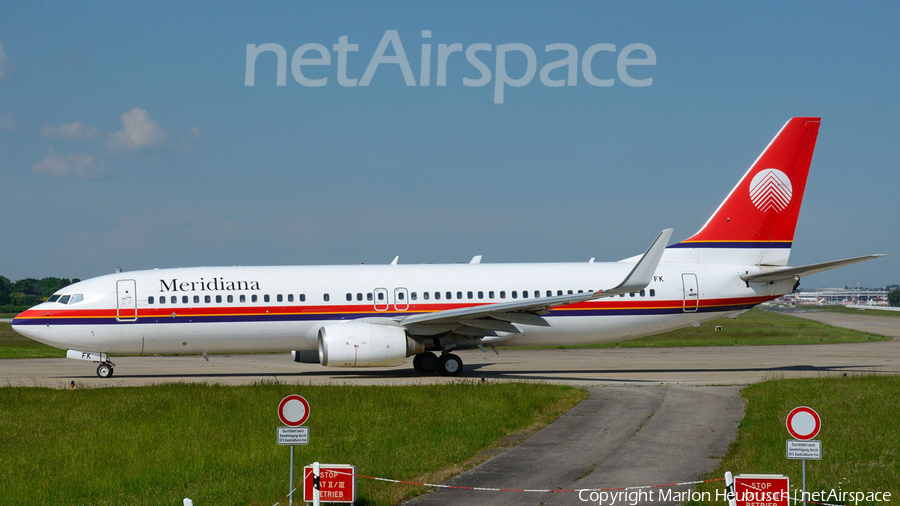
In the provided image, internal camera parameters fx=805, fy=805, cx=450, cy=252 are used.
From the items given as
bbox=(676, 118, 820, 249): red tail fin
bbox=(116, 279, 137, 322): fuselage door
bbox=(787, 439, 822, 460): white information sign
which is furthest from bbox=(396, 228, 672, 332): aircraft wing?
bbox=(787, 439, 822, 460): white information sign

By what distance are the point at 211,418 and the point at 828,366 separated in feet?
71.7

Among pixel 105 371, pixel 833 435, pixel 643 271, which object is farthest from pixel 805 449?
pixel 105 371

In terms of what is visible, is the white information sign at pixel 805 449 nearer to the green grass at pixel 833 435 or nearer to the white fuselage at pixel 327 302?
the green grass at pixel 833 435

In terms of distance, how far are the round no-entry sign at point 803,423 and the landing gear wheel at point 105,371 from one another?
2315cm

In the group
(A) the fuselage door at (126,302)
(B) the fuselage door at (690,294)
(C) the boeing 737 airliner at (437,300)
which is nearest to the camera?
(C) the boeing 737 airliner at (437,300)

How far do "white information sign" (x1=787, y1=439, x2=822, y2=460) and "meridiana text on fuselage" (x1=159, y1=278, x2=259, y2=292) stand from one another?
1974 cm

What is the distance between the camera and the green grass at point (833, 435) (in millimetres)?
10859

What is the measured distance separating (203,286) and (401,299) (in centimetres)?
632

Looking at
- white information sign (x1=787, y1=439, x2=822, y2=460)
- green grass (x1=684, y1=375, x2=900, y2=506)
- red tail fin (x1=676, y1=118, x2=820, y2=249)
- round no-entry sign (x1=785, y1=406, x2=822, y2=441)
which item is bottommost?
green grass (x1=684, y1=375, x2=900, y2=506)

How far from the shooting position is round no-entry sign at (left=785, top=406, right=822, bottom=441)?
8812 mm

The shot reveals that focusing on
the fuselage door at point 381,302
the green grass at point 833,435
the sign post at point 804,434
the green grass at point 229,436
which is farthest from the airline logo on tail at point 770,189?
the sign post at point 804,434

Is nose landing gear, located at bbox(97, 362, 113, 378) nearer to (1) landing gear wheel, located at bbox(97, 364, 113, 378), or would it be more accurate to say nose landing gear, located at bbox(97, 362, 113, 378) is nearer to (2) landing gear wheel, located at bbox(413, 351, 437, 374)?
(1) landing gear wheel, located at bbox(97, 364, 113, 378)

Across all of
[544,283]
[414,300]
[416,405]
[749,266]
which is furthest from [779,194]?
[416,405]

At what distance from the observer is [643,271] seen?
22094mm
